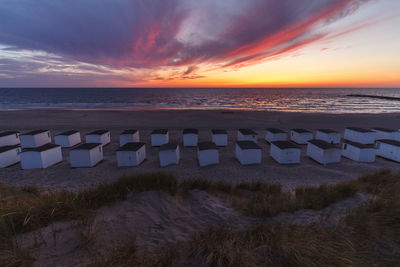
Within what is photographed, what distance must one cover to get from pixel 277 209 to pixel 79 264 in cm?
722

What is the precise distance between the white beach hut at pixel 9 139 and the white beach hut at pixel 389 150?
50.5 metres

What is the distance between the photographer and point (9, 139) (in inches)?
957

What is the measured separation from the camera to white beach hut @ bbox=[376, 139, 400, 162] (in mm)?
19688

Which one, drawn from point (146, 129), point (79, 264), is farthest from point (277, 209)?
point (146, 129)

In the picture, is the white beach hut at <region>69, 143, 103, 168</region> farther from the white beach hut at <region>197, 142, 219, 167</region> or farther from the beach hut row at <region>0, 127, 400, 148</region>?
the white beach hut at <region>197, 142, 219, 167</region>

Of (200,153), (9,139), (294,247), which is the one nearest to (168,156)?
(200,153)

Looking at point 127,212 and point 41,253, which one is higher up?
point 41,253

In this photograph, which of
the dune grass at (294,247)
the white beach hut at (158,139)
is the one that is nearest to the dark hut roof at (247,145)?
the white beach hut at (158,139)

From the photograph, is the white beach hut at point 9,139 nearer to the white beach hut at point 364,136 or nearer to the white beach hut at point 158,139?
the white beach hut at point 158,139

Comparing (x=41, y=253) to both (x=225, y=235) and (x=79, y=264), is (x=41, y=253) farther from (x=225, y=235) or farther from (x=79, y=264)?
(x=225, y=235)

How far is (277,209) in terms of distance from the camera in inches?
291

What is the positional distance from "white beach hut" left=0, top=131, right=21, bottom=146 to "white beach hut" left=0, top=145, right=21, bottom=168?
709 centimetres

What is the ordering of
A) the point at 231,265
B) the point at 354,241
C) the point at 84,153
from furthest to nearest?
the point at 84,153 < the point at 354,241 < the point at 231,265

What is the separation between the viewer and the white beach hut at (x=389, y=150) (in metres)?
19.7
